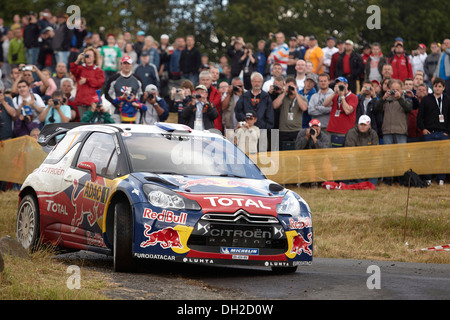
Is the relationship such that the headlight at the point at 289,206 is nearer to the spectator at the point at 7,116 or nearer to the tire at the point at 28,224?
the tire at the point at 28,224

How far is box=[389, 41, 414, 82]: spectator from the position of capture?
24.1 metres

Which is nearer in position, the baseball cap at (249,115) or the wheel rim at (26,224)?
the wheel rim at (26,224)

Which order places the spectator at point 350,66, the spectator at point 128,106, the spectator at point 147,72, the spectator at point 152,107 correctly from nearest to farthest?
the spectator at point 128,106 < the spectator at point 152,107 < the spectator at point 350,66 < the spectator at point 147,72

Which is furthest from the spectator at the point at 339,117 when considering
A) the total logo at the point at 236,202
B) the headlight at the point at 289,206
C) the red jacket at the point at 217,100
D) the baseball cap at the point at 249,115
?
the total logo at the point at 236,202

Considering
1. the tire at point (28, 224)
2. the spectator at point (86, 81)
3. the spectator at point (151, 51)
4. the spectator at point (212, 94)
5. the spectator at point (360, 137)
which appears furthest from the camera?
the spectator at point (151, 51)

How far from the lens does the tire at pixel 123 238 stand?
31.9 feet

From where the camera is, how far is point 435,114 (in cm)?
2009

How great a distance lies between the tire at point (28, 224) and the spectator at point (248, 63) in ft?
45.0

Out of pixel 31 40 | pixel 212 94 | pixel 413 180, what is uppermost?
pixel 31 40

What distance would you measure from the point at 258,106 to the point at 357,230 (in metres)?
4.96

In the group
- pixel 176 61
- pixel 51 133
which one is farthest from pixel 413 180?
pixel 176 61

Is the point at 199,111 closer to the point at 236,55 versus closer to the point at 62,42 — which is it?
the point at 236,55
